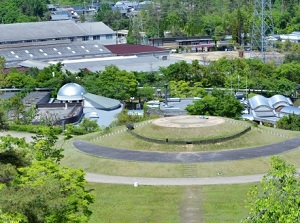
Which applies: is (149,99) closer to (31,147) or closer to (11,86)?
(11,86)

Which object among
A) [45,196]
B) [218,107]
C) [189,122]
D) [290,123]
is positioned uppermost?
[45,196]

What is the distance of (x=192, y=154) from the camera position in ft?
129

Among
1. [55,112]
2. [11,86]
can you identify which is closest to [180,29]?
[11,86]

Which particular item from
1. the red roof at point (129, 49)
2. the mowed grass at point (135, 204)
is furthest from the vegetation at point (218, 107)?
the red roof at point (129, 49)

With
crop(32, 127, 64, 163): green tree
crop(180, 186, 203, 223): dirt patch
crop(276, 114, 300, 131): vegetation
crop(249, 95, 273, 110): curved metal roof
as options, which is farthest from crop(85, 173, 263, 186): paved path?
crop(249, 95, 273, 110): curved metal roof

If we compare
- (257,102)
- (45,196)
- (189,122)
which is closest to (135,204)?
(189,122)

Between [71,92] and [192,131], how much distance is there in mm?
20807

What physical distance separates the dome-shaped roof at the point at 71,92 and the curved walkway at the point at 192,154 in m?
18.1

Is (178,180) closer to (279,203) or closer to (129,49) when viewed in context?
(279,203)

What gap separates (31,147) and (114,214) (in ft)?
16.4

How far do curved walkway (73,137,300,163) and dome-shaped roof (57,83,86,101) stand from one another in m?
18.1

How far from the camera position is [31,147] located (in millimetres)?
32938

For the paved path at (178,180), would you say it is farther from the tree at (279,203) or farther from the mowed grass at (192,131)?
the tree at (279,203)

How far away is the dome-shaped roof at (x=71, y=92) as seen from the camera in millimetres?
59406
